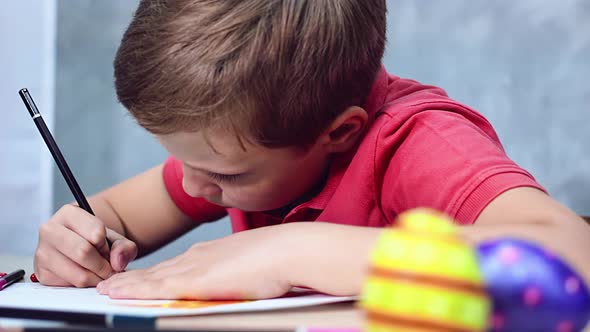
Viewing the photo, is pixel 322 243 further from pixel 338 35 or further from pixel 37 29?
pixel 37 29

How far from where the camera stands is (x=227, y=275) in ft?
1.81

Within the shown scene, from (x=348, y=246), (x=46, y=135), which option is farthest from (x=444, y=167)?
(x=46, y=135)

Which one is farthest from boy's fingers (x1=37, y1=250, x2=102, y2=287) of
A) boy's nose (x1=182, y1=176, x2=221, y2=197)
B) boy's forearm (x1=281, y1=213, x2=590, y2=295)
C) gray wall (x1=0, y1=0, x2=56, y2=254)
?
gray wall (x1=0, y1=0, x2=56, y2=254)

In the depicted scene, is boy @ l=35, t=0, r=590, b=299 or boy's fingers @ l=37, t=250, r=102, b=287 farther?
boy's fingers @ l=37, t=250, r=102, b=287

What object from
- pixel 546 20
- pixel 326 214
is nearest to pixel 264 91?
pixel 326 214

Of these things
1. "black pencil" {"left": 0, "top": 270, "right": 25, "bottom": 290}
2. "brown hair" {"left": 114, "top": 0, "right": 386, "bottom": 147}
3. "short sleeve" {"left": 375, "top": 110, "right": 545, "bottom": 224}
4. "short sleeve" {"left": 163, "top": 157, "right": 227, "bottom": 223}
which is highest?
"brown hair" {"left": 114, "top": 0, "right": 386, "bottom": 147}

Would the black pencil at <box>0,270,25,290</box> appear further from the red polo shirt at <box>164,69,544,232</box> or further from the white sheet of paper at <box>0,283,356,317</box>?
the red polo shirt at <box>164,69,544,232</box>

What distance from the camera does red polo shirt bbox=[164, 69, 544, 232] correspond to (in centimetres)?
59

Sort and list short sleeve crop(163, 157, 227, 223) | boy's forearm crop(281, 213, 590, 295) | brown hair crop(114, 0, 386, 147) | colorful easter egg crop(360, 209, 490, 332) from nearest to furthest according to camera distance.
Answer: colorful easter egg crop(360, 209, 490, 332) → boy's forearm crop(281, 213, 590, 295) → brown hair crop(114, 0, 386, 147) → short sleeve crop(163, 157, 227, 223)

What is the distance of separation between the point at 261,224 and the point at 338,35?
0.29m

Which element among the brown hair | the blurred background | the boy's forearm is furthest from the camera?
the blurred background

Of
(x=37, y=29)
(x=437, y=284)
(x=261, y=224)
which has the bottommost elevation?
(x=261, y=224)

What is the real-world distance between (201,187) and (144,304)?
0.67 ft

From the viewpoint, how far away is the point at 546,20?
1.21 meters
